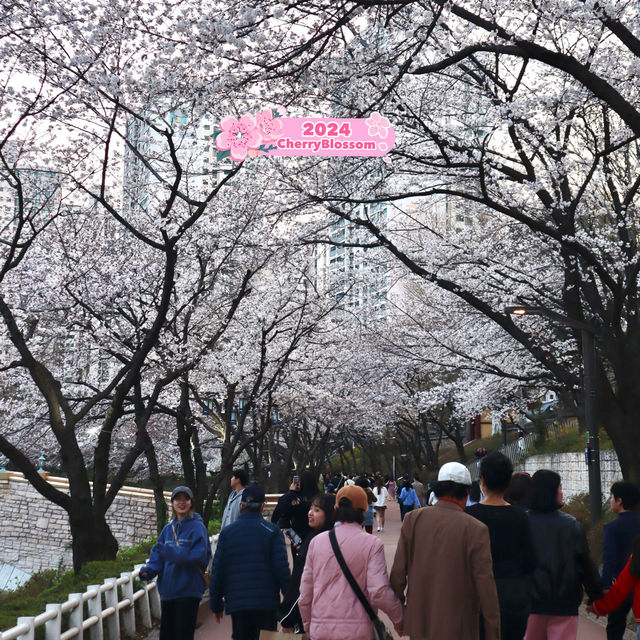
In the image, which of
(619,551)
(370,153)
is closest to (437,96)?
(370,153)

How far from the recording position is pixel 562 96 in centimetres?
1279

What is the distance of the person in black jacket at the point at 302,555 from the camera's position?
20.9ft

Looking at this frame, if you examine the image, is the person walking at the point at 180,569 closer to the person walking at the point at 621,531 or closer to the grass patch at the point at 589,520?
the person walking at the point at 621,531

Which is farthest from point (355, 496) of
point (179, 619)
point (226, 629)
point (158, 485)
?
point (158, 485)

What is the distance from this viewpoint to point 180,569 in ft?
22.4

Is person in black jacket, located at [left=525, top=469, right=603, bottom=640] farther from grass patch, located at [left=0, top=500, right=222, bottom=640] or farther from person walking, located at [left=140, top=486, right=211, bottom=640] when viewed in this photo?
grass patch, located at [left=0, top=500, right=222, bottom=640]

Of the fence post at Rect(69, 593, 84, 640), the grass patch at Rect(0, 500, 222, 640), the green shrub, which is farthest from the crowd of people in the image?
the green shrub

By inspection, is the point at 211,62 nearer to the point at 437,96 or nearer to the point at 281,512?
the point at 281,512

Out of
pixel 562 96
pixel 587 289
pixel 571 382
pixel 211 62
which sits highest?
pixel 562 96

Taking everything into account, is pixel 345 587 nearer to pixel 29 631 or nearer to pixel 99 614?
pixel 29 631

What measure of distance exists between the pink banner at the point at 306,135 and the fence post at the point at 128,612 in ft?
19.4

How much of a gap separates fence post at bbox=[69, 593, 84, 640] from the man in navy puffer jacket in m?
1.84

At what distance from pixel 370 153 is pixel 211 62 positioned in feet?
15.7

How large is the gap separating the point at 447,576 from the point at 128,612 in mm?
5858
